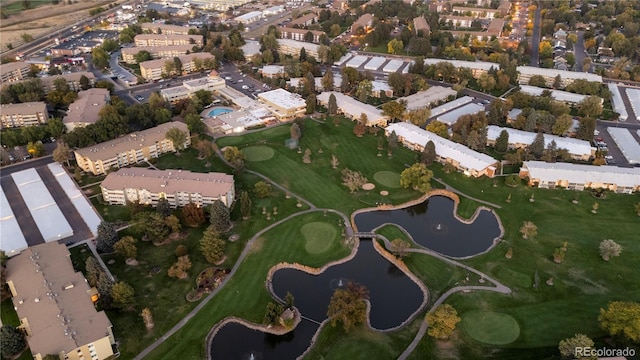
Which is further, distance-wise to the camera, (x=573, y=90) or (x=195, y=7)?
(x=195, y=7)

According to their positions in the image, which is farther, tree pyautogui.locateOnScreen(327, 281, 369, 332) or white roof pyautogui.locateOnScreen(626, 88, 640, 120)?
white roof pyautogui.locateOnScreen(626, 88, 640, 120)

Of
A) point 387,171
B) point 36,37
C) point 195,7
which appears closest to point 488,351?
point 387,171

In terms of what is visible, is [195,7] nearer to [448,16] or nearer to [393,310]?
[448,16]

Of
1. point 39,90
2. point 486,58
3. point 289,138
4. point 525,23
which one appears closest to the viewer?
point 289,138

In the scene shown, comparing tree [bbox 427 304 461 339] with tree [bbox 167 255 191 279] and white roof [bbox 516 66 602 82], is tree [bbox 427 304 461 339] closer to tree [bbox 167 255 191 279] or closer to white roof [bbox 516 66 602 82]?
tree [bbox 167 255 191 279]

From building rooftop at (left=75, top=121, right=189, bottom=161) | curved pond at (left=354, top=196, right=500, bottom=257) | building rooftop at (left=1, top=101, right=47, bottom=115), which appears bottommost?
curved pond at (left=354, top=196, right=500, bottom=257)

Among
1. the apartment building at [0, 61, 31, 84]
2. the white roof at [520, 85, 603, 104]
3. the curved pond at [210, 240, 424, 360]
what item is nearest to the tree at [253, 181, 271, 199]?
the curved pond at [210, 240, 424, 360]
